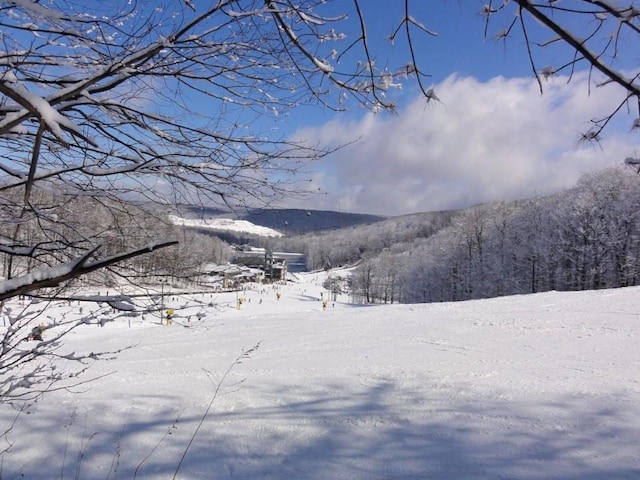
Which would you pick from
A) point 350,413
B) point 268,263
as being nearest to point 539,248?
point 268,263

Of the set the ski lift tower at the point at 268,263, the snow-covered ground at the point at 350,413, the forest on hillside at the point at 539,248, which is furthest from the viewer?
the ski lift tower at the point at 268,263

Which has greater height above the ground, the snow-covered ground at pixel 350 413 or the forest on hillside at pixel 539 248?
the forest on hillside at pixel 539 248

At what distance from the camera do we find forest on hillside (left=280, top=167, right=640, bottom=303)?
103ft

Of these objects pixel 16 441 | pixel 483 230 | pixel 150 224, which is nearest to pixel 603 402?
pixel 150 224

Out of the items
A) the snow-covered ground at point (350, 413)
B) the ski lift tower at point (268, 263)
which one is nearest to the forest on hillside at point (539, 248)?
the ski lift tower at point (268, 263)

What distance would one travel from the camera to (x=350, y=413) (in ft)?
13.3

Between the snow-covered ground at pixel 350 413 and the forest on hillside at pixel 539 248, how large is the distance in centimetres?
1651

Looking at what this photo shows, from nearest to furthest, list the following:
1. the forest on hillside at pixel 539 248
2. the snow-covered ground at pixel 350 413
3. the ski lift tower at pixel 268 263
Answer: the snow-covered ground at pixel 350 413 → the forest on hillside at pixel 539 248 → the ski lift tower at pixel 268 263

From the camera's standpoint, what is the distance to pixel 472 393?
4.52m

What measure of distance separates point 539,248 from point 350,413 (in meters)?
37.9

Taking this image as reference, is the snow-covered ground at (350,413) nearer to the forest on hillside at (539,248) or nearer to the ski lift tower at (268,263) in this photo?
the forest on hillside at (539,248)

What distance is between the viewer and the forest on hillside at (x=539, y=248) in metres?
31.5

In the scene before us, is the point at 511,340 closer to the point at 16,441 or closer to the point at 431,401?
the point at 431,401

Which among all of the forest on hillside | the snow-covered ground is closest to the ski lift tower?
the forest on hillside
